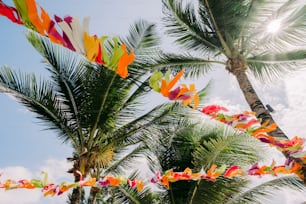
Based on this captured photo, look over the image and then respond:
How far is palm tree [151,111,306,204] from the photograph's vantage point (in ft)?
19.7

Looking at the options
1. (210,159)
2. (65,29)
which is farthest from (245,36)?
(65,29)

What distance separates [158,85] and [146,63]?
127 inches

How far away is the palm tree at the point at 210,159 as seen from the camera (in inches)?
237

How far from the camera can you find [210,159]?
6.03 meters

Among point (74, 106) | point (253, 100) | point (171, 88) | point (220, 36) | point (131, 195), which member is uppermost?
point (220, 36)

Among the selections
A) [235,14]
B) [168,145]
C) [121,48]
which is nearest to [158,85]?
[121,48]

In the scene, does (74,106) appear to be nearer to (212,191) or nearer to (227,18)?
(212,191)

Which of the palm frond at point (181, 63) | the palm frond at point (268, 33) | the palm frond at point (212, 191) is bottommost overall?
the palm frond at point (212, 191)

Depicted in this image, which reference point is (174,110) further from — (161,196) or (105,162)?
(161,196)

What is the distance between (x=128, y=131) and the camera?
661cm

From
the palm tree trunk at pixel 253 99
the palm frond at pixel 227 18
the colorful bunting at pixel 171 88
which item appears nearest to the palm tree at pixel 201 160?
the palm tree trunk at pixel 253 99

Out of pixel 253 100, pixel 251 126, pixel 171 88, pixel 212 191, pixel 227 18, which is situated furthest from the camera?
pixel 212 191

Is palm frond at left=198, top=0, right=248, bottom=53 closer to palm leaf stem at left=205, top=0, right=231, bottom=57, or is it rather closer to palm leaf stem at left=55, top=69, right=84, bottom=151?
palm leaf stem at left=205, top=0, right=231, bottom=57

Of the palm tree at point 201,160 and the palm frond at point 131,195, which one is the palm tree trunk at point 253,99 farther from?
the palm frond at point 131,195
